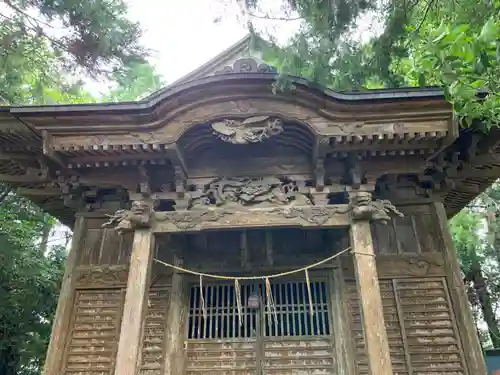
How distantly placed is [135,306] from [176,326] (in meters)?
1.32

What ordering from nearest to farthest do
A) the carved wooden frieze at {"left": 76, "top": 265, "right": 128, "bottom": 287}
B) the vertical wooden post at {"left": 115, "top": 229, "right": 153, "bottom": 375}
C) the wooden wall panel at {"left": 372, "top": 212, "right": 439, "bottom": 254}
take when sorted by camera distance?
the vertical wooden post at {"left": 115, "top": 229, "right": 153, "bottom": 375} → the wooden wall panel at {"left": 372, "top": 212, "right": 439, "bottom": 254} → the carved wooden frieze at {"left": 76, "top": 265, "right": 128, "bottom": 287}

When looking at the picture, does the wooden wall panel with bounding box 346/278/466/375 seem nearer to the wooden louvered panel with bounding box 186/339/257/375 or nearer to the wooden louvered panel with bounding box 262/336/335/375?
the wooden louvered panel with bounding box 262/336/335/375

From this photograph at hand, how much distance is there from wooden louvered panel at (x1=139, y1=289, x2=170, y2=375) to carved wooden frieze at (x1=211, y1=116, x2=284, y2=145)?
8.61ft

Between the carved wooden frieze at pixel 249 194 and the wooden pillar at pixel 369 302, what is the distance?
0.85 meters

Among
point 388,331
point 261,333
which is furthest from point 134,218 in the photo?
point 388,331

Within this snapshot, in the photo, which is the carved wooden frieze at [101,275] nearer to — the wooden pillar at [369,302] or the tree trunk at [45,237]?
the wooden pillar at [369,302]

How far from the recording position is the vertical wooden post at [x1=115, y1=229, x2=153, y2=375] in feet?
16.2

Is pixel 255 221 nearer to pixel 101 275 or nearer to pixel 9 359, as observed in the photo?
pixel 101 275

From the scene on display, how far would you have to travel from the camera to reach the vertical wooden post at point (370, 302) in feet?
15.5

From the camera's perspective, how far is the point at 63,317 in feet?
20.3

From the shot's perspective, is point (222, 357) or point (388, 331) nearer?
point (388, 331)

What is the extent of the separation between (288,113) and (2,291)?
8416mm

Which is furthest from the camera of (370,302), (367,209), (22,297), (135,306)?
(22,297)

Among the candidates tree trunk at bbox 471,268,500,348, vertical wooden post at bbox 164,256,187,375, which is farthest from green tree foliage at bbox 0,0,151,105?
tree trunk at bbox 471,268,500,348
